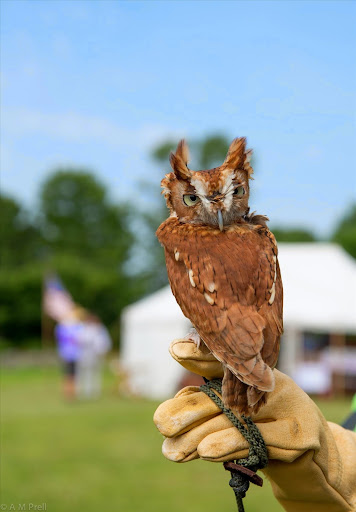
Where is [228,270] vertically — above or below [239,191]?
below

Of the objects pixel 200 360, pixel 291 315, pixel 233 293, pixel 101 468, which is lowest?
pixel 101 468

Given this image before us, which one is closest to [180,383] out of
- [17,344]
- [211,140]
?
[17,344]

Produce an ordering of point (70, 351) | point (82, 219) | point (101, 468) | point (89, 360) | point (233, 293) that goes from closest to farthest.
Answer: point (233, 293), point (101, 468), point (70, 351), point (89, 360), point (82, 219)

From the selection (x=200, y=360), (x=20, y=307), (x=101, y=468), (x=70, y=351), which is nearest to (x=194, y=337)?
(x=200, y=360)

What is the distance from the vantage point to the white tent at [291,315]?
43.9ft

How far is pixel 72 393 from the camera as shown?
12648mm

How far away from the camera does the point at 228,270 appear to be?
1577 mm

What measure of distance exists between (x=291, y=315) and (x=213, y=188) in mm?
11996

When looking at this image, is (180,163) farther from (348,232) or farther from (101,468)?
(348,232)

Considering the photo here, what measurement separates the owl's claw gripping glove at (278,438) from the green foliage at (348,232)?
108ft

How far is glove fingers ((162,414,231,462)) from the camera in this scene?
1635mm

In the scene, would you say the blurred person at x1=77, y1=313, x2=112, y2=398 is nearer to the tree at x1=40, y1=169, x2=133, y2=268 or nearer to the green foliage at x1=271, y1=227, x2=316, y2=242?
the tree at x1=40, y1=169, x2=133, y2=268

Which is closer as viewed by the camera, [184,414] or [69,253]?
[184,414]

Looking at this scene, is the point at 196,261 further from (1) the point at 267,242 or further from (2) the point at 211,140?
(2) the point at 211,140
